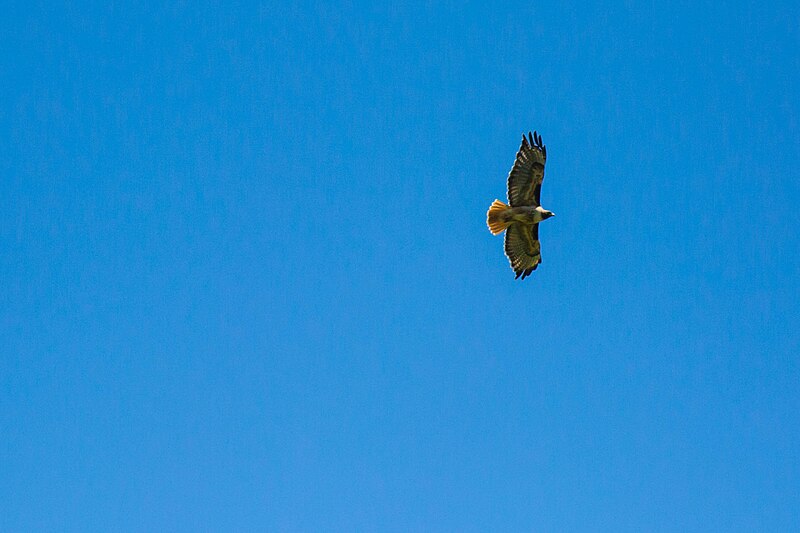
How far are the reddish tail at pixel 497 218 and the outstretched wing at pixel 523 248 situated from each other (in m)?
0.72

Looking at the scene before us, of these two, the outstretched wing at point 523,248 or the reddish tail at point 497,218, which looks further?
the outstretched wing at point 523,248

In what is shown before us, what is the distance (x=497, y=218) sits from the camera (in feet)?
115

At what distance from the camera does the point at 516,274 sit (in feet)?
121

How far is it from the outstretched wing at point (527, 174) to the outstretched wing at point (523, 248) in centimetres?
105

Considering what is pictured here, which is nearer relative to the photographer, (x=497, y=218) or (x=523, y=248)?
(x=497, y=218)

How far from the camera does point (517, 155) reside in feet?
114

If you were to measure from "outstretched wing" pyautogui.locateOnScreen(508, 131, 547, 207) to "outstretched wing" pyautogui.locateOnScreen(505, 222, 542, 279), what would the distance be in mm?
1046

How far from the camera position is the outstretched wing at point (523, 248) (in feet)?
119

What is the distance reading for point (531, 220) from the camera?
35.1 m

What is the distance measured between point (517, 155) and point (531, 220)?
5.61 ft

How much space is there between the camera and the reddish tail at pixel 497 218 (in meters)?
35.0

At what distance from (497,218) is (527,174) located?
1341 millimetres

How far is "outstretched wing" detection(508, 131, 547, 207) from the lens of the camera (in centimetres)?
3462

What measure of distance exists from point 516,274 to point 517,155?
145 inches
